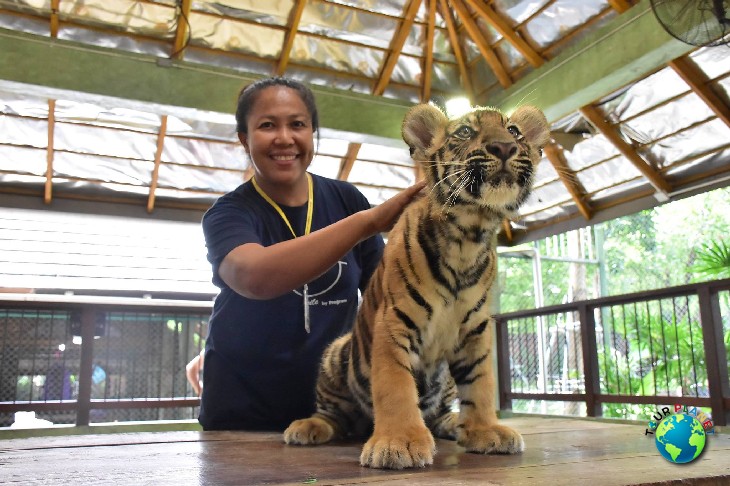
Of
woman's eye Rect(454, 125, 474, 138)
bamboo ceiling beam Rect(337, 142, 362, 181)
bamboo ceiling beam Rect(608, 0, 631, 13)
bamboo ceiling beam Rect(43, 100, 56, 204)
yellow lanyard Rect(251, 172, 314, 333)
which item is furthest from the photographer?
bamboo ceiling beam Rect(337, 142, 362, 181)

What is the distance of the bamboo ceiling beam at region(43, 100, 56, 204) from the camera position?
6530mm

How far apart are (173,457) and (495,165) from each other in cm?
87

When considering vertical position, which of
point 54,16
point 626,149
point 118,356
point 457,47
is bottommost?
point 118,356

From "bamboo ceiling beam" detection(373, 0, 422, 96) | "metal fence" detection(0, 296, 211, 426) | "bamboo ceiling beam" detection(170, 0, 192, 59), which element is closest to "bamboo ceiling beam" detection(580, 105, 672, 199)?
"bamboo ceiling beam" detection(373, 0, 422, 96)

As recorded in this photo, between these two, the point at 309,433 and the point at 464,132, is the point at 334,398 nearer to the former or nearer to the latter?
the point at 309,433

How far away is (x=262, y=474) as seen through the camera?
3.37 feet

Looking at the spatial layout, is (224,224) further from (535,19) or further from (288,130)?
(535,19)

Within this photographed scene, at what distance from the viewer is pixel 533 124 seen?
4.97 feet

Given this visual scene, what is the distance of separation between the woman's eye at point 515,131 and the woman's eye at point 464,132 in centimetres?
9

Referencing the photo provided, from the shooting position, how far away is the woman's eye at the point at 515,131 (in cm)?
142

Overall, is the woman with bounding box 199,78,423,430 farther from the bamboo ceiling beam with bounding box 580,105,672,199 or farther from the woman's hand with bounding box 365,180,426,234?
the bamboo ceiling beam with bounding box 580,105,672,199

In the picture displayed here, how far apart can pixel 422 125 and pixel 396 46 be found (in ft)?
18.4

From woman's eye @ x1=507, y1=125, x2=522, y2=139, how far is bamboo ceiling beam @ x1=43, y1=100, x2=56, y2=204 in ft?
20.3

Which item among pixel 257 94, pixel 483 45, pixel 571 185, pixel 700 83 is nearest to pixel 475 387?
pixel 257 94
